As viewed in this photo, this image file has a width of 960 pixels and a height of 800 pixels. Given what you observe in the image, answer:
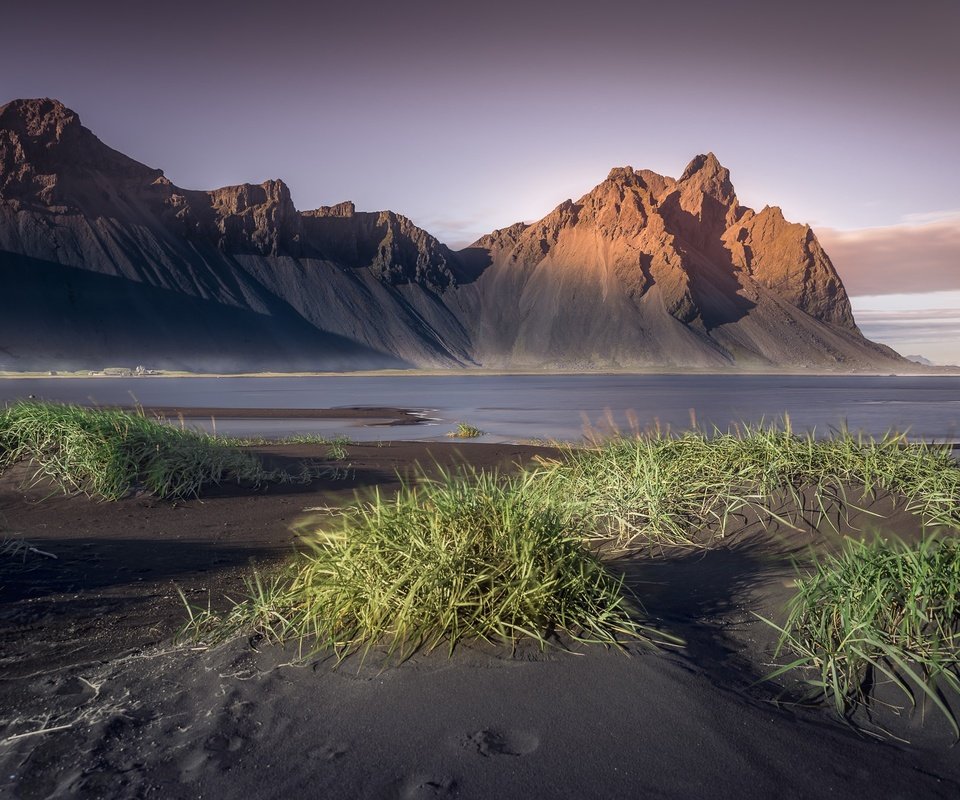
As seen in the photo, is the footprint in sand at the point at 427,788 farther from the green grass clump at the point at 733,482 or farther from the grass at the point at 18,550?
the grass at the point at 18,550

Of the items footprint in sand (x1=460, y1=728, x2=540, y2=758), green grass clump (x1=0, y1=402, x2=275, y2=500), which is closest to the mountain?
green grass clump (x1=0, y1=402, x2=275, y2=500)

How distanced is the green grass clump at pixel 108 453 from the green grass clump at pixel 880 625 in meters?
7.89

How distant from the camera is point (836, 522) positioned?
626cm

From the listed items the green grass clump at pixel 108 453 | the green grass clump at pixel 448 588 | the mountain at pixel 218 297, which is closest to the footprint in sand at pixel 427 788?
the green grass clump at pixel 448 588

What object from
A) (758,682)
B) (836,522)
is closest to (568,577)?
(758,682)

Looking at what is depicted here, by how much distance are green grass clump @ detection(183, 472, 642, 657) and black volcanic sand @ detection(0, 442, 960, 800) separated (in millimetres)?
175

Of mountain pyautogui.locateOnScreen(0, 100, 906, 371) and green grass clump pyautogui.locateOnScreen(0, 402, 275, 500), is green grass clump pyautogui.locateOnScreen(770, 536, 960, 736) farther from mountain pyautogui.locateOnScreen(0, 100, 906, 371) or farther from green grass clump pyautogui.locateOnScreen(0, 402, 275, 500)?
mountain pyautogui.locateOnScreen(0, 100, 906, 371)

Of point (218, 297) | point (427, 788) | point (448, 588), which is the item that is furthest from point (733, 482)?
point (218, 297)

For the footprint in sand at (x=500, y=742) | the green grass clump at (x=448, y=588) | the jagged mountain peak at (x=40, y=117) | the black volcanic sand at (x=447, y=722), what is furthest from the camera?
the jagged mountain peak at (x=40, y=117)

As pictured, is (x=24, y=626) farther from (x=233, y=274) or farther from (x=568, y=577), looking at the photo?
(x=233, y=274)

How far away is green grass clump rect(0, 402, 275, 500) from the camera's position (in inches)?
381

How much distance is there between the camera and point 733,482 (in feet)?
22.5

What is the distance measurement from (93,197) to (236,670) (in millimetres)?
173387

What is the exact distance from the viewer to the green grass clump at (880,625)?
12.7ft
